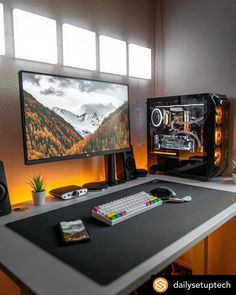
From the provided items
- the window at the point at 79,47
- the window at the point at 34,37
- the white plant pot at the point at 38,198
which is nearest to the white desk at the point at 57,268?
the white plant pot at the point at 38,198

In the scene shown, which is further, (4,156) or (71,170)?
(71,170)

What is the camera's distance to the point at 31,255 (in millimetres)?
687

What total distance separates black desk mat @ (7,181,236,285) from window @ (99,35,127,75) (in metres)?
0.85

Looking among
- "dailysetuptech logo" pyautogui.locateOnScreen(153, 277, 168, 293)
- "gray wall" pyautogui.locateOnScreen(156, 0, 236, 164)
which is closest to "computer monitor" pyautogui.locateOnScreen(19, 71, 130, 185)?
"gray wall" pyautogui.locateOnScreen(156, 0, 236, 164)

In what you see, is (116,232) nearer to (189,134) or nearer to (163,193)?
(163,193)

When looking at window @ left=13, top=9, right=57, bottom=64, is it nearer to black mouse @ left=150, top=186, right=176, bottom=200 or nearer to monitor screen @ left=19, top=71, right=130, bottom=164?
monitor screen @ left=19, top=71, right=130, bottom=164

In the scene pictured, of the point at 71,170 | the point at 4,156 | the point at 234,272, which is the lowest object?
the point at 234,272

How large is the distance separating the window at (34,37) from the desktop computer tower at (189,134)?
728 millimetres

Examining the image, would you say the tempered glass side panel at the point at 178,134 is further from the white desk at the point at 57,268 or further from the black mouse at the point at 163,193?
the white desk at the point at 57,268

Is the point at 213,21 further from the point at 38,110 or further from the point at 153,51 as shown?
the point at 38,110

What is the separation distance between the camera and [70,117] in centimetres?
121

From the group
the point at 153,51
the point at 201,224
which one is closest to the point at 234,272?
the point at 201,224

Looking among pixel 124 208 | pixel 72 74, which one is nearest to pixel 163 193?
pixel 124 208

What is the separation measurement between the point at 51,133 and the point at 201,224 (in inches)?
29.0
